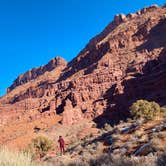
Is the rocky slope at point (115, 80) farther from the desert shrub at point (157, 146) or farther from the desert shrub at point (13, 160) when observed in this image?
the desert shrub at point (13, 160)

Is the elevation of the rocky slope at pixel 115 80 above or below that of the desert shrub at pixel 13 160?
above

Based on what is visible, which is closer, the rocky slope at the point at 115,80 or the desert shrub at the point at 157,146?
the desert shrub at the point at 157,146

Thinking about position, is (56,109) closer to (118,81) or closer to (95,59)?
(118,81)

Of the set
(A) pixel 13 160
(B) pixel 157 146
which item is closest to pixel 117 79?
(B) pixel 157 146

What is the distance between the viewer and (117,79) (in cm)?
10450

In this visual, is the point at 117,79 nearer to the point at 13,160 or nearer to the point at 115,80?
the point at 115,80

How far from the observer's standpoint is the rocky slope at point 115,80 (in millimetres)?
88500

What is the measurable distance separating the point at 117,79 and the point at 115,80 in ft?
2.11

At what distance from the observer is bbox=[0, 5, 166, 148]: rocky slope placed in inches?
3484

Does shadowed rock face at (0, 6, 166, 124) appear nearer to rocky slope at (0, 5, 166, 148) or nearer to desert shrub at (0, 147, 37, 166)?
rocky slope at (0, 5, 166, 148)

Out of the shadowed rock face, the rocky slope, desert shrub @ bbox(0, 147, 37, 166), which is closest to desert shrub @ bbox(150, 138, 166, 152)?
desert shrub @ bbox(0, 147, 37, 166)

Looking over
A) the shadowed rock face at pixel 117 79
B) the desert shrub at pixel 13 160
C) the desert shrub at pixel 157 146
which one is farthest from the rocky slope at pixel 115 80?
the desert shrub at pixel 13 160

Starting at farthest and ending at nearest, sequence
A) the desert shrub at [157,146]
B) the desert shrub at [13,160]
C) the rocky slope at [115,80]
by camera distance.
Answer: the rocky slope at [115,80] → the desert shrub at [157,146] → the desert shrub at [13,160]

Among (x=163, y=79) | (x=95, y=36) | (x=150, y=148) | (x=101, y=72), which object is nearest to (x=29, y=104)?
(x=101, y=72)
